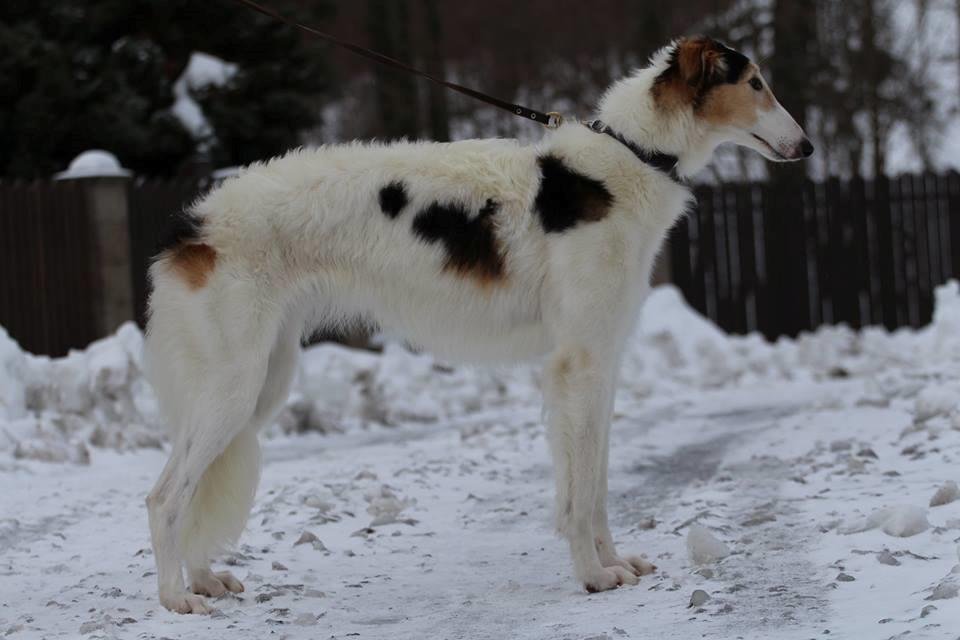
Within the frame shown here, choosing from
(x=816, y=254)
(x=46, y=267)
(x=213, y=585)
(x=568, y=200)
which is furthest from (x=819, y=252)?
(x=213, y=585)

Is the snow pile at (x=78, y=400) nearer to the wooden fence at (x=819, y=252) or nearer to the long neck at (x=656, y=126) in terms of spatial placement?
the long neck at (x=656, y=126)

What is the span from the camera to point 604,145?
4.96 metres

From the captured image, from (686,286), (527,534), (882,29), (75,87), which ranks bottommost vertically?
(527,534)

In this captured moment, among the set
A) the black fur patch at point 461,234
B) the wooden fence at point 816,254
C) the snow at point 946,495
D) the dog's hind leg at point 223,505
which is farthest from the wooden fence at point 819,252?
the dog's hind leg at point 223,505

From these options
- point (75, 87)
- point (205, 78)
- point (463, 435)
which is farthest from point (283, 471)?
point (205, 78)

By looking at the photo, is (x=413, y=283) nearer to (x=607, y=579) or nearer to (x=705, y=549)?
(x=607, y=579)

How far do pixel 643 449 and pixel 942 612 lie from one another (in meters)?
4.69

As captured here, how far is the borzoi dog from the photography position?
15.1 ft

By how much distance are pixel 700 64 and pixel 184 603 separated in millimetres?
2954

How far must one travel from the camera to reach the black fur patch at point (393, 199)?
15.6 feet

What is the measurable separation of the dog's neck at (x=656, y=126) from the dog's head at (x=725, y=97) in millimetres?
34

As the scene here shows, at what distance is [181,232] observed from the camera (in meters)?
4.68

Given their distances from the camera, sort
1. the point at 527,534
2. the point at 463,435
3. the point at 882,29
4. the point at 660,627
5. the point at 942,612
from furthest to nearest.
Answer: the point at 882,29
the point at 463,435
the point at 527,534
the point at 660,627
the point at 942,612

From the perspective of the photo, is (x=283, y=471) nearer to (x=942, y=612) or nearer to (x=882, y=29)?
(x=942, y=612)
